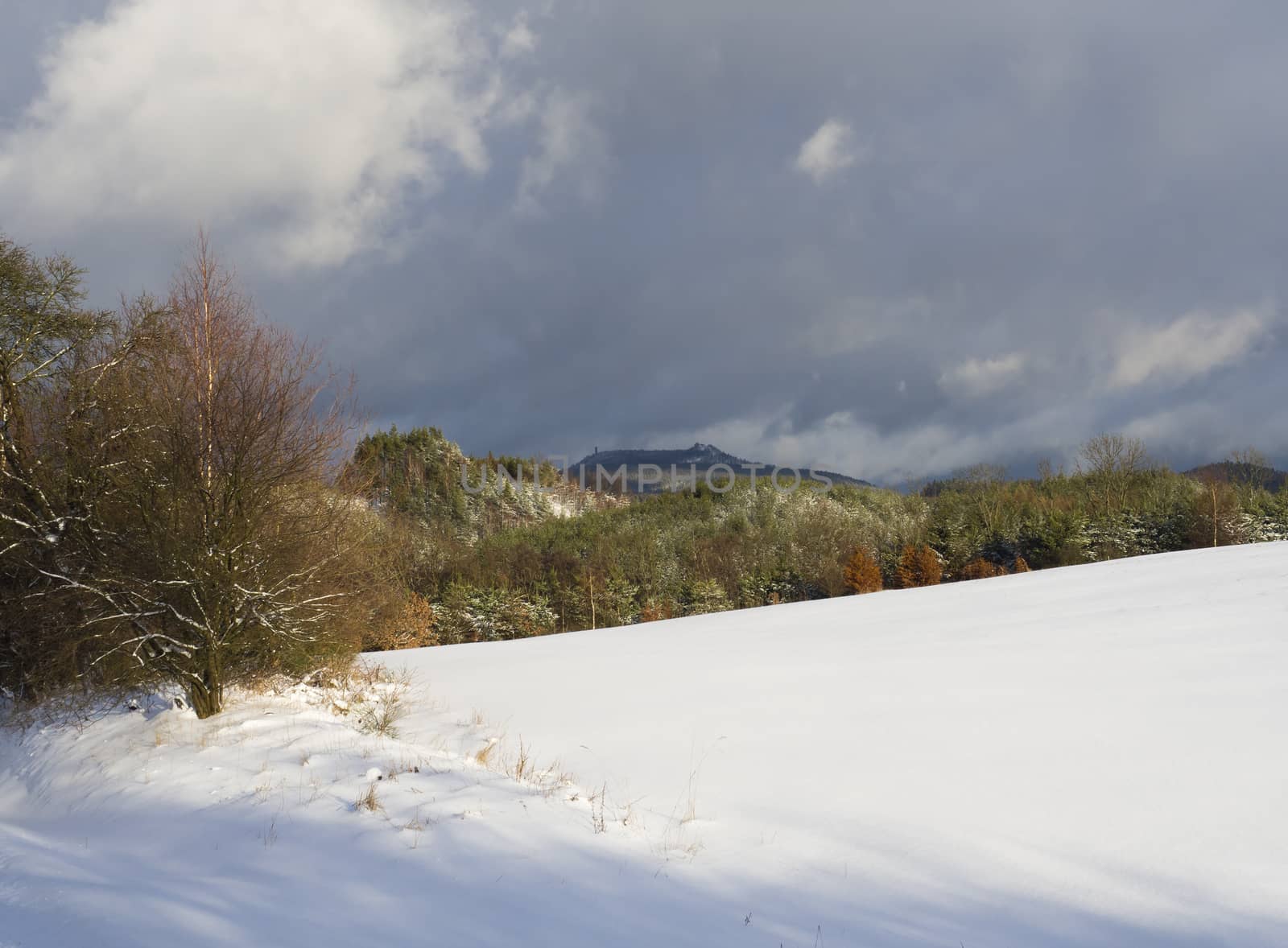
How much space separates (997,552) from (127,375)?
52871 mm

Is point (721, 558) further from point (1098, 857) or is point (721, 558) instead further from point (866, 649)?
point (1098, 857)

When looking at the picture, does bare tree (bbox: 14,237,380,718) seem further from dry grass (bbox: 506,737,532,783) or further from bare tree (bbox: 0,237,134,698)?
dry grass (bbox: 506,737,532,783)

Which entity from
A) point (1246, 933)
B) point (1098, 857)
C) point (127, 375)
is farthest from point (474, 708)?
point (1246, 933)

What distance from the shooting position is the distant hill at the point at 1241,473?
53528 millimetres

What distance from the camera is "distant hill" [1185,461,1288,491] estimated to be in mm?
53528

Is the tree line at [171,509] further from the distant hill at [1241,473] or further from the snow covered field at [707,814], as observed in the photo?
the distant hill at [1241,473]

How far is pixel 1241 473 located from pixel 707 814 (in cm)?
6525

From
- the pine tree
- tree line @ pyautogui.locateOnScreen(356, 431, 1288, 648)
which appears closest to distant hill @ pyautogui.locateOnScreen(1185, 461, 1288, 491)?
tree line @ pyautogui.locateOnScreen(356, 431, 1288, 648)

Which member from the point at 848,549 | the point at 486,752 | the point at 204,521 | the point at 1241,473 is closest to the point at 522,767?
the point at 486,752

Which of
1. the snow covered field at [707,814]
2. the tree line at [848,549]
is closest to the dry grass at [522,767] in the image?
the snow covered field at [707,814]

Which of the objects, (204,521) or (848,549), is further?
(848,549)

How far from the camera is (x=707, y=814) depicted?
6020mm

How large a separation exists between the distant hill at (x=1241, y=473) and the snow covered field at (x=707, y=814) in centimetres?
5416

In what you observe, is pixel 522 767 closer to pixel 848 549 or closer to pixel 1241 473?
pixel 848 549
